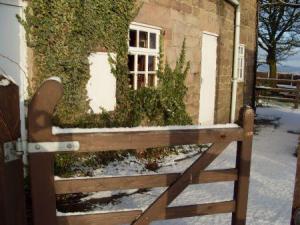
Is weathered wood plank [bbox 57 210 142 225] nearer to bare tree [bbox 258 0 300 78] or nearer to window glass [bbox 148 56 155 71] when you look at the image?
window glass [bbox 148 56 155 71]

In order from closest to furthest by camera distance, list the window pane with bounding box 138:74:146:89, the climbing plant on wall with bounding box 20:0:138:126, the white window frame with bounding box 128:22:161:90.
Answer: the climbing plant on wall with bounding box 20:0:138:126 → the white window frame with bounding box 128:22:161:90 → the window pane with bounding box 138:74:146:89

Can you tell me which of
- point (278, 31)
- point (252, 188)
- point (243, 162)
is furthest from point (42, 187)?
point (278, 31)

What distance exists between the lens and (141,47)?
6176 millimetres

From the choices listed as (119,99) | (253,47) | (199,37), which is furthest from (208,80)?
(253,47)

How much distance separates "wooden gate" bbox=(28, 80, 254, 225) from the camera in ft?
6.61

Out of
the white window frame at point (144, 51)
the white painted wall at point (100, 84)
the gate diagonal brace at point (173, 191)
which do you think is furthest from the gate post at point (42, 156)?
the white window frame at point (144, 51)

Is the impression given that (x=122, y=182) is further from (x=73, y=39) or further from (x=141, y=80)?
(x=141, y=80)

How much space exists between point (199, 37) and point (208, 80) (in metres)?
1.20

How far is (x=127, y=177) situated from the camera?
2285 mm

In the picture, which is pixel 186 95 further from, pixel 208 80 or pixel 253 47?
pixel 253 47

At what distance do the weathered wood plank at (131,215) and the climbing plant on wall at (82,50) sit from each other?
266 cm

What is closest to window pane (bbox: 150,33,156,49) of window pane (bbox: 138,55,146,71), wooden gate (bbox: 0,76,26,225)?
window pane (bbox: 138,55,146,71)

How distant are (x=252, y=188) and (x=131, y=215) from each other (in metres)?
3.22

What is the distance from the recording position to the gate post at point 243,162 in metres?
2.57
